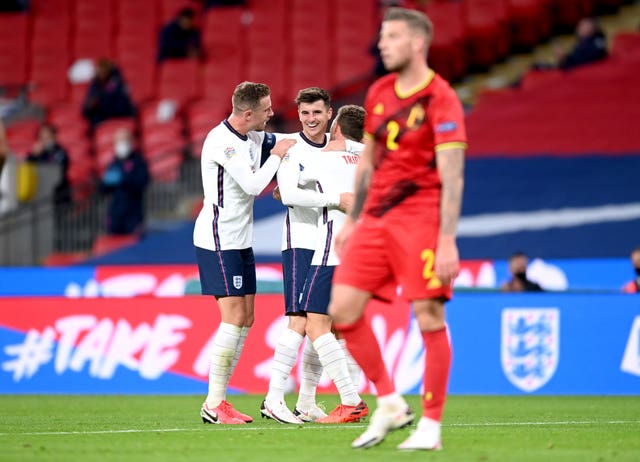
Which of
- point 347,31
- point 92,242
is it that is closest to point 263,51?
point 347,31

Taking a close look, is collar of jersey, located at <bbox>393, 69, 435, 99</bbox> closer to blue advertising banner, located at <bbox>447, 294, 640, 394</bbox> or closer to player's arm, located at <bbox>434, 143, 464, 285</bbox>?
player's arm, located at <bbox>434, 143, 464, 285</bbox>

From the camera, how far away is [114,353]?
1519 cm

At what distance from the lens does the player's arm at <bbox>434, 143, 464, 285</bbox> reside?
698 centimetres

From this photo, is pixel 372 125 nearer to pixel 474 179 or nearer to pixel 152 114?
pixel 474 179

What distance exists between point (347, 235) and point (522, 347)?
7175 millimetres

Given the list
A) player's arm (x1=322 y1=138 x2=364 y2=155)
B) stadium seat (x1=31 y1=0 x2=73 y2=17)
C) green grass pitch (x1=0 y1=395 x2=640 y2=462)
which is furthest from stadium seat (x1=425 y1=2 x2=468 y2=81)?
player's arm (x1=322 y1=138 x2=364 y2=155)

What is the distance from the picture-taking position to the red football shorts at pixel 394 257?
712 centimetres

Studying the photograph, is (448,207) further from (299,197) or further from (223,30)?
(223,30)

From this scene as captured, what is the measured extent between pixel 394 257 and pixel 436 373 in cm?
67

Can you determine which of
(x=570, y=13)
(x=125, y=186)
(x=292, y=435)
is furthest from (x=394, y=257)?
(x=570, y=13)

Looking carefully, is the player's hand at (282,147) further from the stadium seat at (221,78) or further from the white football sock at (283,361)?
the stadium seat at (221,78)

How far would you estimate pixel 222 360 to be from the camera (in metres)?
9.62

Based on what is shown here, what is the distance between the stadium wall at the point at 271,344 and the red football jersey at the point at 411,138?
23.8 ft

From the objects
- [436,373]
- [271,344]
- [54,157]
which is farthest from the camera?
[54,157]
